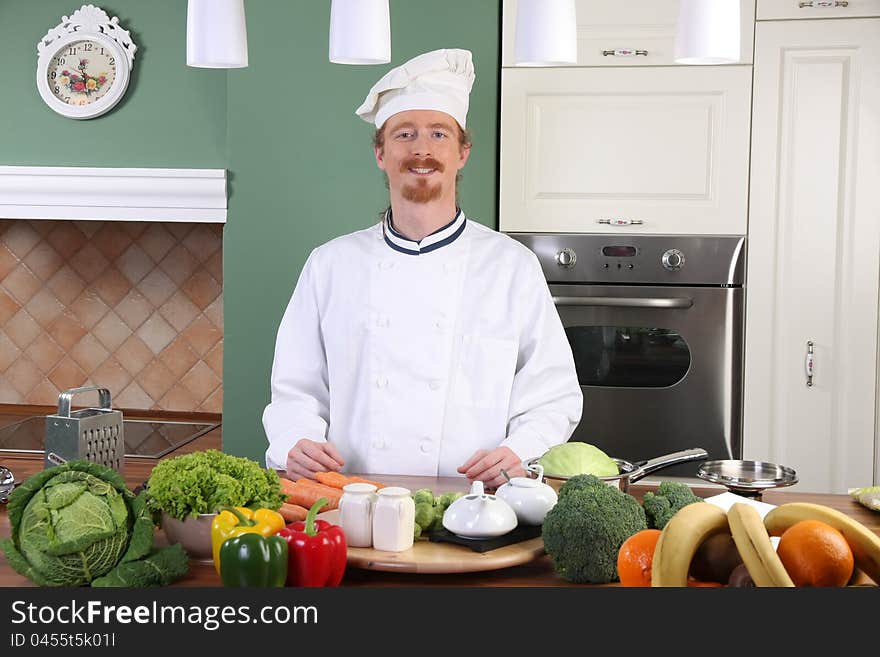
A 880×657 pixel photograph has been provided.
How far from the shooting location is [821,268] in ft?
8.92

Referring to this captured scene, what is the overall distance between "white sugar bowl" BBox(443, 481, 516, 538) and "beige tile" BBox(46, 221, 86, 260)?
254 centimetres

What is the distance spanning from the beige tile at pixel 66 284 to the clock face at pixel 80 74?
0.60m

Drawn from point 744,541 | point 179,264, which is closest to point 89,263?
point 179,264

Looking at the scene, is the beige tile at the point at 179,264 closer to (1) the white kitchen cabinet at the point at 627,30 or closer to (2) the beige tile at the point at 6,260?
(2) the beige tile at the point at 6,260

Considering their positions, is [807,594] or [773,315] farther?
[773,315]

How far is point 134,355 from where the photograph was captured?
345 centimetres

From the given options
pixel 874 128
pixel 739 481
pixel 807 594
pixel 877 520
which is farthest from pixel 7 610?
pixel 874 128

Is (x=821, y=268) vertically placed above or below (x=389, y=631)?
above

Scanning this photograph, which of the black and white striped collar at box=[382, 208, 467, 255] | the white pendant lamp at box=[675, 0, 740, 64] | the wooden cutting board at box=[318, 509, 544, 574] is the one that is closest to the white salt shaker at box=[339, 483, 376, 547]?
the wooden cutting board at box=[318, 509, 544, 574]

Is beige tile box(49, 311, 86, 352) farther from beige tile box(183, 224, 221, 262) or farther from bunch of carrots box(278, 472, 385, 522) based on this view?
bunch of carrots box(278, 472, 385, 522)

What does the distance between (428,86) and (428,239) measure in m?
0.36

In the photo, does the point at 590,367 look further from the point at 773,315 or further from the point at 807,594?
the point at 807,594

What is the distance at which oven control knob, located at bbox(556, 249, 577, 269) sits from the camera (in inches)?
109

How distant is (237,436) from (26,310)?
1.13m
